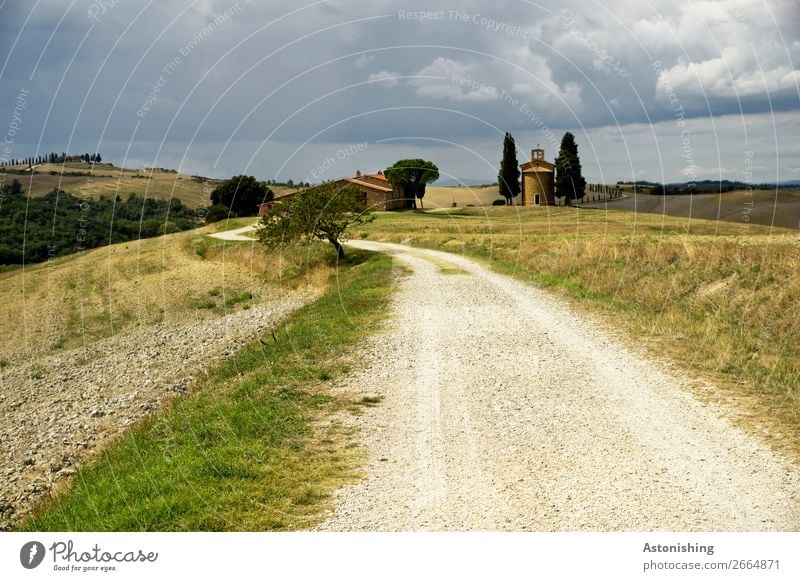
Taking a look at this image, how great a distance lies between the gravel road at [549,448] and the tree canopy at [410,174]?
70392mm

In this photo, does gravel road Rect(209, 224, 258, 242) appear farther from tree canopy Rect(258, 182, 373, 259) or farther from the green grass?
the green grass

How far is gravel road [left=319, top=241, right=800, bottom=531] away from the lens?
8.22 metres

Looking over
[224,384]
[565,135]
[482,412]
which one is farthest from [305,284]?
[565,135]

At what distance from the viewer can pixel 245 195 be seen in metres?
94.4

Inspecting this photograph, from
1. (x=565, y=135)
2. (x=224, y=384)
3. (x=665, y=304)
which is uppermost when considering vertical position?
(x=565, y=135)

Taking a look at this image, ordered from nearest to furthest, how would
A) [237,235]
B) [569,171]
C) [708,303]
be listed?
[708,303] < [237,235] < [569,171]

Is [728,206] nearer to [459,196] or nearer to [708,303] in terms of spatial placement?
[459,196]

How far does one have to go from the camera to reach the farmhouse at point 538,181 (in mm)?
103062

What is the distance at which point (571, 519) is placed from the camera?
8.09 metres

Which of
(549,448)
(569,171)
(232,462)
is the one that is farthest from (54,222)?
(569,171)

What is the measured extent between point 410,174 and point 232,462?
275ft

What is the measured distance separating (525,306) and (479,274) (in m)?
10.2

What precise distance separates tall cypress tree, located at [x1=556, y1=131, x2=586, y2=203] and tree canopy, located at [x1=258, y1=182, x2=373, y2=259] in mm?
55890
